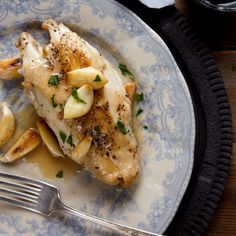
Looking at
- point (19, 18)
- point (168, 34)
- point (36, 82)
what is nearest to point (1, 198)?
point (36, 82)

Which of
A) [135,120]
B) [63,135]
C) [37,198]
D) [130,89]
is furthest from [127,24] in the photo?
[37,198]

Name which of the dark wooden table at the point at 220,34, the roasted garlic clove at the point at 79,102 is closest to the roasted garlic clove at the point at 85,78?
the roasted garlic clove at the point at 79,102

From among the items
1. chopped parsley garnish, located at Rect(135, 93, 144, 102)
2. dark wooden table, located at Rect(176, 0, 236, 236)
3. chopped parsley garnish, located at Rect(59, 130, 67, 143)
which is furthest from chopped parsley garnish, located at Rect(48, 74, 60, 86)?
dark wooden table, located at Rect(176, 0, 236, 236)

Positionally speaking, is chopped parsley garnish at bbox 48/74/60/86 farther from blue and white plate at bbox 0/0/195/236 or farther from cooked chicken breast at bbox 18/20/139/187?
blue and white plate at bbox 0/0/195/236

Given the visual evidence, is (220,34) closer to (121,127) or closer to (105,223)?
(121,127)

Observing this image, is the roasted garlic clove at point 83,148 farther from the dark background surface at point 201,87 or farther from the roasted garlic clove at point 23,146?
the dark background surface at point 201,87

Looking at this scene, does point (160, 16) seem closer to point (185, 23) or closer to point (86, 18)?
point (185, 23)
